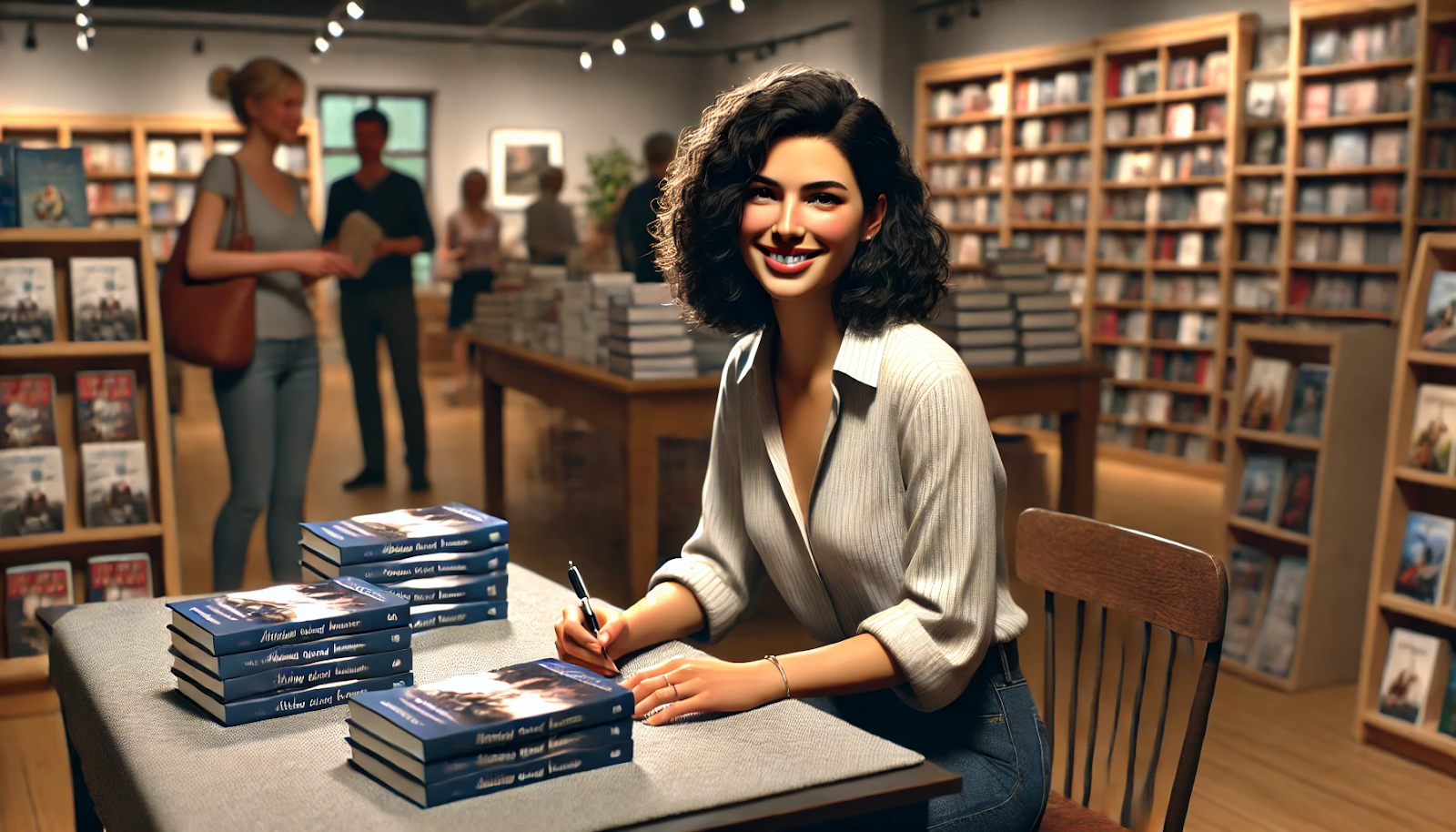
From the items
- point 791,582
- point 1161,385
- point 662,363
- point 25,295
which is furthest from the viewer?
point 1161,385

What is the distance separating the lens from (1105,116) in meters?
8.02

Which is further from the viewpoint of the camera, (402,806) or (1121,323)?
(1121,323)

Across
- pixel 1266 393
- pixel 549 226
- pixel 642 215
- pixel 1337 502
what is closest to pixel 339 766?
pixel 1337 502

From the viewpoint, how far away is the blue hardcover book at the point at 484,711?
108 cm

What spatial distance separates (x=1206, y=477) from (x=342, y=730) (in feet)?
21.6

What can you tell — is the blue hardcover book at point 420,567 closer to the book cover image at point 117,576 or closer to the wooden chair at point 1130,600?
the wooden chair at point 1130,600

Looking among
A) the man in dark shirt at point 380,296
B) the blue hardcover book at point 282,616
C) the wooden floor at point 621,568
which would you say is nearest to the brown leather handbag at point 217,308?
the wooden floor at point 621,568

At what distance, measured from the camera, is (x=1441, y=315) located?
10.4ft

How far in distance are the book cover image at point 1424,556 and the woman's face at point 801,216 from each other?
2.28m

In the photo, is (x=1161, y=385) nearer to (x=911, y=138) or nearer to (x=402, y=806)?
(x=911, y=138)

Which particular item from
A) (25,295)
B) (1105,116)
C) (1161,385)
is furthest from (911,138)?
(25,295)

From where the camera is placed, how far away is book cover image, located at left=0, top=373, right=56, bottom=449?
3.38 metres

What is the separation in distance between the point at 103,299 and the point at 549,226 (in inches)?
231

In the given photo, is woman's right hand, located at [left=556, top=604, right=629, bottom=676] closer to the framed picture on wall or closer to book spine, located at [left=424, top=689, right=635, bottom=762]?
book spine, located at [left=424, top=689, right=635, bottom=762]
